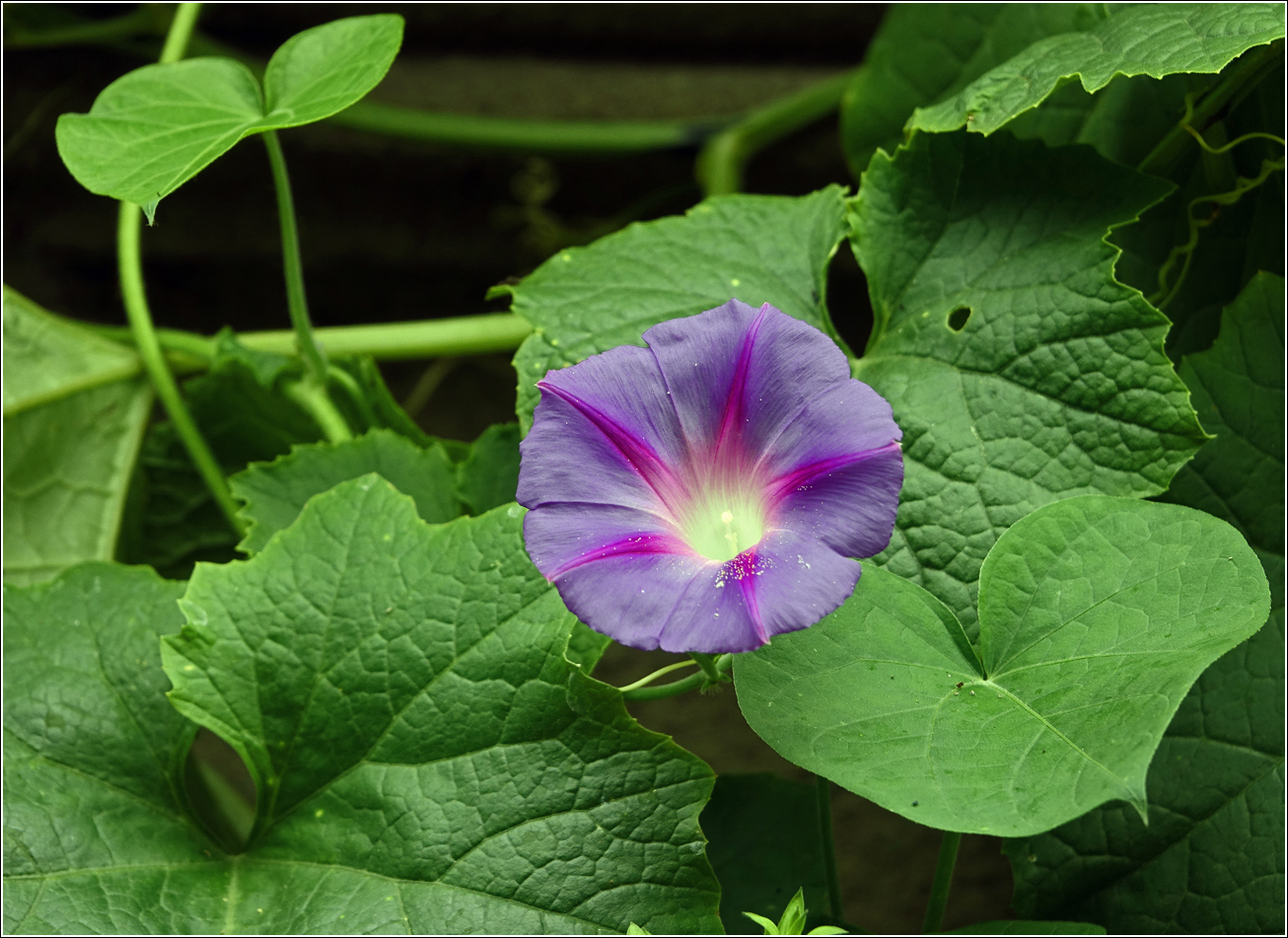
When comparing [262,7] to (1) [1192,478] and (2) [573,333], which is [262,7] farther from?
(1) [1192,478]

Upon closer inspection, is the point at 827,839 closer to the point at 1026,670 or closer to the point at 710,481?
the point at 1026,670

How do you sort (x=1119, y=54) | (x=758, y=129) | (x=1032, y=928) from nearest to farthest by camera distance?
(x=1032, y=928)
(x=1119, y=54)
(x=758, y=129)

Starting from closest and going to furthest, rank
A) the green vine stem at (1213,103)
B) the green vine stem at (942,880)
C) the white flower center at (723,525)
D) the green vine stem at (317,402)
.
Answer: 1. the white flower center at (723,525)
2. the green vine stem at (942,880)
3. the green vine stem at (1213,103)
4. the green vine stem at (317,402)

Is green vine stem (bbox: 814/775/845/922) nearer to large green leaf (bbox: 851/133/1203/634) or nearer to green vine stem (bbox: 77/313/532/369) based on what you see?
large green leaf (bbox: 851/133/1203/634)

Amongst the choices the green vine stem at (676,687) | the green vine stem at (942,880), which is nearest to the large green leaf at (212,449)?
the green vine stem at (676,687)

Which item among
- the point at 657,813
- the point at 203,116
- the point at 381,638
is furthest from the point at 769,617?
the point at 203,116

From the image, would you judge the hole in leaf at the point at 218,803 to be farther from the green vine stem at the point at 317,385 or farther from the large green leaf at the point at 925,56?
the large green leaf at the point at 925,56

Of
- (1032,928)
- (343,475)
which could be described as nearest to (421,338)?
(343,475)

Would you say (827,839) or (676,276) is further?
(676,276)
